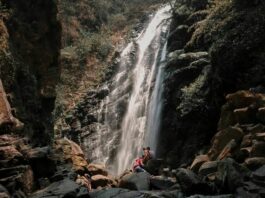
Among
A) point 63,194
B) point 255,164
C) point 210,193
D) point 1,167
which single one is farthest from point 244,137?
point 1,167

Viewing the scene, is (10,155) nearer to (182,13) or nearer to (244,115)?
(244,115)

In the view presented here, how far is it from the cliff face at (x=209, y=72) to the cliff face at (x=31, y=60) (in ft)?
22.8

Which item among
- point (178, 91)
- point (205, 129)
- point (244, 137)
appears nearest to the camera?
point (244, 137)

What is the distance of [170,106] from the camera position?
2642 cm

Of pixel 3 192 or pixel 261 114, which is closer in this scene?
pixel 3 192

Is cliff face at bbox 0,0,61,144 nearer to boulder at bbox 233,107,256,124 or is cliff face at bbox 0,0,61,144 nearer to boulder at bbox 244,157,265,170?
boulder at bbox 233,107,256,124

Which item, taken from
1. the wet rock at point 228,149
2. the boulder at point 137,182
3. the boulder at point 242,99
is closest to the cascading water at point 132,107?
the boulder at point 242,99

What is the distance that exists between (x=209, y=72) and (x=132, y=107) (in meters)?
10.9

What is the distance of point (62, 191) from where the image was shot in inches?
495

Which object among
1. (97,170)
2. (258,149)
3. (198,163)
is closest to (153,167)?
(97,170)

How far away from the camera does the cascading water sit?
94.2 feet

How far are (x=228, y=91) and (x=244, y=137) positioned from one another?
531 cm

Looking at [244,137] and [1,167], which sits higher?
[244,137]

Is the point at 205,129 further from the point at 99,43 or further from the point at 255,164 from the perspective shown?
the point at 99,43
